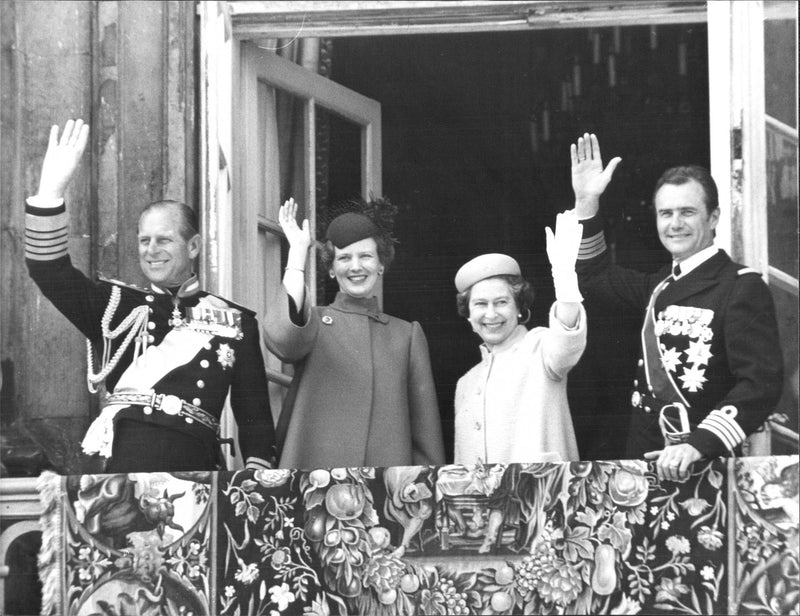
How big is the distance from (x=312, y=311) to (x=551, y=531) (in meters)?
0.99

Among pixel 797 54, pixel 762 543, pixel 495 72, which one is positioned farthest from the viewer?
pixel 495 72

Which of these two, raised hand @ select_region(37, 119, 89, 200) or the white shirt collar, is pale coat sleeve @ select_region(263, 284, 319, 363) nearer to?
raised hand @ select_region(37, 119, 89, 200)

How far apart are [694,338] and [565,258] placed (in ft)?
1.57

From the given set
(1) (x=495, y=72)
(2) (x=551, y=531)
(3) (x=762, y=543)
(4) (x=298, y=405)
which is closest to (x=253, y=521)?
(4) (x=298, y=405)

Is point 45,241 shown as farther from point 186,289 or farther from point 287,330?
point 287,330

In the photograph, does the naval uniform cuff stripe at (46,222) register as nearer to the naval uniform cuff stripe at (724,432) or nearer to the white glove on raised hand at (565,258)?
the white glove on raised hand at (565,258)

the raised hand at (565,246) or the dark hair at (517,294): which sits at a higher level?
the raised hand at (565,246)

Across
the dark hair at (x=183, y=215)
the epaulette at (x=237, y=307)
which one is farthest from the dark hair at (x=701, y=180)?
the dark hair at (x=183, y=215)

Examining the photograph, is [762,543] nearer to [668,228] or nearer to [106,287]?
[668,228]

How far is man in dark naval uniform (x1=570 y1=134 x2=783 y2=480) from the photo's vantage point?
5.19 meters

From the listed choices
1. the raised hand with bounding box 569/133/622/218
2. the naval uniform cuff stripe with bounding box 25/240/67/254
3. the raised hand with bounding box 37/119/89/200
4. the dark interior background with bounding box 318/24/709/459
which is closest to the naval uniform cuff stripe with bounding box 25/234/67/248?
the naval uniform cuff stripe with bounding box 25/240/67/254

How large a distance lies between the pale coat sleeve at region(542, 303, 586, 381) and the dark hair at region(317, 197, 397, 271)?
653 mm

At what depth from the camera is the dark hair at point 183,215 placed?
5.74 meters

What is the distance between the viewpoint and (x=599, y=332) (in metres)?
7.03
